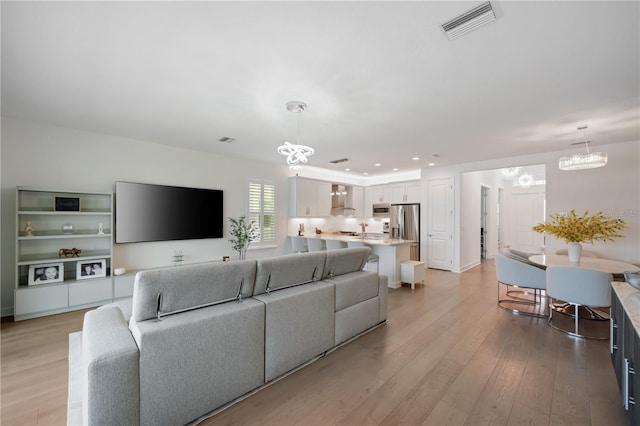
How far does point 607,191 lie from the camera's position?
16.0 ft

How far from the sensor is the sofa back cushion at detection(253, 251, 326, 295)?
2334 mm

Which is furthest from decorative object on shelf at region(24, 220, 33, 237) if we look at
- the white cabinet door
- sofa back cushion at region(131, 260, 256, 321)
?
the white cabinet door

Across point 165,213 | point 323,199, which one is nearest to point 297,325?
point 165,213

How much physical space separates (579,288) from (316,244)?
4.41 m

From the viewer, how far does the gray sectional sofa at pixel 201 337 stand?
1501mm

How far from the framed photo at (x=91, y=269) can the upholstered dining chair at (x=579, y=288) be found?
6.30 metres

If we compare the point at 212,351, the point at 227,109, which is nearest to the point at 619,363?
the point at 212,351

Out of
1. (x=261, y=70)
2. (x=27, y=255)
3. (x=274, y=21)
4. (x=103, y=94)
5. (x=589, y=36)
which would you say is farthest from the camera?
(x=27, y=255)

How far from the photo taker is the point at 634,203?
4.67 m

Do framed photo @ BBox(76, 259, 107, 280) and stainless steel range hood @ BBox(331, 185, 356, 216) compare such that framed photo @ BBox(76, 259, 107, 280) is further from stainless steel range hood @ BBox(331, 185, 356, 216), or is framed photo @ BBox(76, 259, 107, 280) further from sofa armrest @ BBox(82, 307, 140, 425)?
stainless steel range hood @ BBox(331, 185, 356, 216)

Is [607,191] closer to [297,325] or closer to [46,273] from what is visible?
[297,325]

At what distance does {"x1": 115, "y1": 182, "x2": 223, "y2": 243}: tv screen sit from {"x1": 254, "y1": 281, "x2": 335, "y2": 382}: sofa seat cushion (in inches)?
140

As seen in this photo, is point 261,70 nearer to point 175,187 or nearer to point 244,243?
point 175,187

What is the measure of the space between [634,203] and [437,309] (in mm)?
4104
